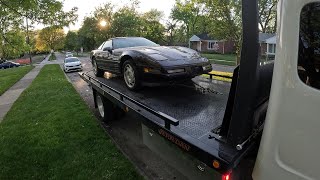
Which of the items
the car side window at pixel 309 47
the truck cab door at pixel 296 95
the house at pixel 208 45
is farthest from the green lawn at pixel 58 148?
the house at pixel 208 45

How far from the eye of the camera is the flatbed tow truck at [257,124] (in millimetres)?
1721

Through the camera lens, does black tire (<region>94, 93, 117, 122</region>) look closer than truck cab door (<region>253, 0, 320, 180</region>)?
No

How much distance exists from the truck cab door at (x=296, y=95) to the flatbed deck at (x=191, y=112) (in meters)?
0.43

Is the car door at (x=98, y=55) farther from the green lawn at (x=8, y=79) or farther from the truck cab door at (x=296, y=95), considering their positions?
the green lawn at (x=8, y=79)

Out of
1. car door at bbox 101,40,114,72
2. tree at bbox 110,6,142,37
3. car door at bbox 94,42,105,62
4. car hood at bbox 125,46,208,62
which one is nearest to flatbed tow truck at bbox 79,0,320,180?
car hood at bbox 125,46,208,62

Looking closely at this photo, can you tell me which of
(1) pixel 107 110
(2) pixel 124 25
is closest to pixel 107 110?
(1) pixel 107 110

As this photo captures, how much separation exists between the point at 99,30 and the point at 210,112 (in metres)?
40.8

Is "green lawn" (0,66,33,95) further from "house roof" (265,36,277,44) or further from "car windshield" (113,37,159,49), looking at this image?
"house roof" (265,36,277,44)

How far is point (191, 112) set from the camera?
137 inches

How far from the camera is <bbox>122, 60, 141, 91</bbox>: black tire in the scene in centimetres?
473

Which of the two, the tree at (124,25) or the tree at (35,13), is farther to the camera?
the tree at (124,25)

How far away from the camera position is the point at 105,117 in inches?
253

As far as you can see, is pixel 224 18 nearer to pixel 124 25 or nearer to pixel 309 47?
pixel 309 47

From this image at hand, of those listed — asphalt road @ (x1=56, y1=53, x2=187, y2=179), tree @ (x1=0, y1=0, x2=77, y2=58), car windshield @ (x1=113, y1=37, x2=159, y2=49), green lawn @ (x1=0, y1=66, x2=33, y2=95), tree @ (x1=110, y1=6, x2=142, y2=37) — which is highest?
tree @ (x1=110, y1=6, x2=142, y2=37)
